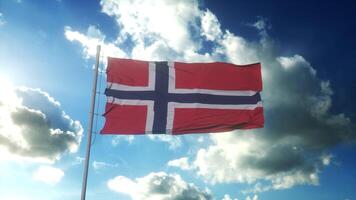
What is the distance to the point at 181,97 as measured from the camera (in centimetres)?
2497

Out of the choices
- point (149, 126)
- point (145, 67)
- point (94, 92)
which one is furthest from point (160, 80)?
point (94, 92)

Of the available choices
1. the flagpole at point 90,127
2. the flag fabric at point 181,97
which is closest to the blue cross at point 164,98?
the flag fabric at point 181,97

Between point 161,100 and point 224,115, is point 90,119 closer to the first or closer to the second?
point 161,100

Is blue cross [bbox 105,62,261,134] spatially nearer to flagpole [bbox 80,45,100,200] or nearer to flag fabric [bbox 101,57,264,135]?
flag fabric [bbox 101,57,264,135]

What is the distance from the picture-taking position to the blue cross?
78.8 feet

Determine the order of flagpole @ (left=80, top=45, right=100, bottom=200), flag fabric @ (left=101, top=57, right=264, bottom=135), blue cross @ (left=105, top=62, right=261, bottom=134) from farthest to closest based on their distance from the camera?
blue cross @ (left=105, top=62, right=261, bottom=134)
flag fabric @ (left=101, top=57, right=264, bottom=135)
flagpole @ (left=80, top=45, right=100, bottom=200)

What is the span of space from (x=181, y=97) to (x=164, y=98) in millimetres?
899

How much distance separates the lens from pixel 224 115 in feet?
81.9

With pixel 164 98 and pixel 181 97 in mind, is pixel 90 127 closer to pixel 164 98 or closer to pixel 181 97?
pixel 164 98

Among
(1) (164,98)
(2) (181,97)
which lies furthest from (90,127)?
(2) (181,97)

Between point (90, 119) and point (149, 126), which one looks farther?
point (149, 126)

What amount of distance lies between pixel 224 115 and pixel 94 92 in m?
7.07

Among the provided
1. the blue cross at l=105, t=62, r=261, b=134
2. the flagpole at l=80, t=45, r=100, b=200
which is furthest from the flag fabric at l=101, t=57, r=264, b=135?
the flagpole at l=80, t=45, r=100, b=200

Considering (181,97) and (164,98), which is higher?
(181,97)
